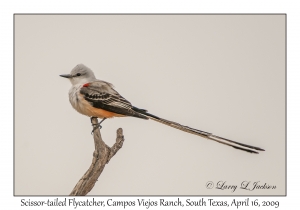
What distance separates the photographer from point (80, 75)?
507cm

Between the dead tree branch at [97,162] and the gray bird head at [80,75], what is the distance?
2.30ft

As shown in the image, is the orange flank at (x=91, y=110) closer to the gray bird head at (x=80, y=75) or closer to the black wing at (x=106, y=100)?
the black wing at (x=106, y=100)

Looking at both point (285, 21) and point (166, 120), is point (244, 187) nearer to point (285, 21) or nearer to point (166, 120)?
point (166, 120)

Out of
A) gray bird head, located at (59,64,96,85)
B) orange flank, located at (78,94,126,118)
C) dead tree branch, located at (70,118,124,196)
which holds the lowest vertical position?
dead tree branch, located at (70,118,124,196)

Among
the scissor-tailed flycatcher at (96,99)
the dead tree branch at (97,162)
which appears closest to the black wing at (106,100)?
the scissor-tailed flycatcher at (96,99)

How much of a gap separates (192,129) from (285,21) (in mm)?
2026

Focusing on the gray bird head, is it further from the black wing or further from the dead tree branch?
the dead tree branch

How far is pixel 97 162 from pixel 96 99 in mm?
751

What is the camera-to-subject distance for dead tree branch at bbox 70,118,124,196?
472cm

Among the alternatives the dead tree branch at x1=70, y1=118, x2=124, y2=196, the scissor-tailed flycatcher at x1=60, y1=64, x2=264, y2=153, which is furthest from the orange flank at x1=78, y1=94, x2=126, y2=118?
the dead tree branch at x1=70, y1=118, x2=124, y2=196

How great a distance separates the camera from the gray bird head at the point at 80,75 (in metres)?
5.05

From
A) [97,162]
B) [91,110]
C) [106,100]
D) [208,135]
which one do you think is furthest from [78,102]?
[208,135]

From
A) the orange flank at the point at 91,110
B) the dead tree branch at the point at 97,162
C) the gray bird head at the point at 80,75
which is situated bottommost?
the dead tree branch at the point at 97,162
